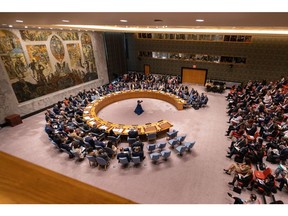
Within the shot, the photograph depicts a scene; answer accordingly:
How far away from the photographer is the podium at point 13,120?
10352 millimetres

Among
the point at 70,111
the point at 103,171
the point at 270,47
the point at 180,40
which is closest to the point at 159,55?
the point at 180,40

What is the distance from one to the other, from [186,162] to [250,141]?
3086 mm

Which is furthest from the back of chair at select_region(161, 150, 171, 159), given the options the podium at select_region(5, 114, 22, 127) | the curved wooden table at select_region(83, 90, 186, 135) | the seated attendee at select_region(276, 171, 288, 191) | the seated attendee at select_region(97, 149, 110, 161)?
the podium at select_region(5, 114, 22, 127)

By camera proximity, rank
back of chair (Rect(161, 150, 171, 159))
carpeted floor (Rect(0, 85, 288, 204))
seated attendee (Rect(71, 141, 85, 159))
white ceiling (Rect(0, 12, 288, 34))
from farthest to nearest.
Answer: seated attendee (Rect(71, 141, 85, 159)), back of chair (Rect(161, 150, 171, 159)), carpeted floor (Rect(0, 85, 288, 204)), white ceiling (Rect(0, 12, 288, 34))

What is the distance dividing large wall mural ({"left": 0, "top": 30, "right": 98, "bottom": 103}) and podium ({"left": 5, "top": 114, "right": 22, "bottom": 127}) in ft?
3.87

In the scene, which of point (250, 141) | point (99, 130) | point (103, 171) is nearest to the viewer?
point (103, 171)

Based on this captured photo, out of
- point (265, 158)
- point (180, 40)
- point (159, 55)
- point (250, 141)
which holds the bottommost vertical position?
point (265, 158)

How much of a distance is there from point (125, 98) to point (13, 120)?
794 centimetres

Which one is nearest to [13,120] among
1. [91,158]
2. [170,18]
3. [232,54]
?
[91,158]

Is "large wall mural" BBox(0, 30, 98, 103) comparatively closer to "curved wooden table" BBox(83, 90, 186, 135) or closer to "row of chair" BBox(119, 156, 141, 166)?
"curved wooden table" BBox(83, 90, 186, 135)

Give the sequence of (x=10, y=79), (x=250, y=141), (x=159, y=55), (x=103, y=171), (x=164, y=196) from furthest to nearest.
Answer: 1. (x=159, y=55)
2. (x=10, y=79)
3. (x=250, y=141)
4. (x=103, y=171)
5. (x=164, y=196)

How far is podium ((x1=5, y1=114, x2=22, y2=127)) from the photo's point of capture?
34.0 ft

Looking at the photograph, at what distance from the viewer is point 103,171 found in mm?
6871

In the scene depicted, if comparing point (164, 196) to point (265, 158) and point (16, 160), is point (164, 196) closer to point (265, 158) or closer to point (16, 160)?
point (265, 158)
